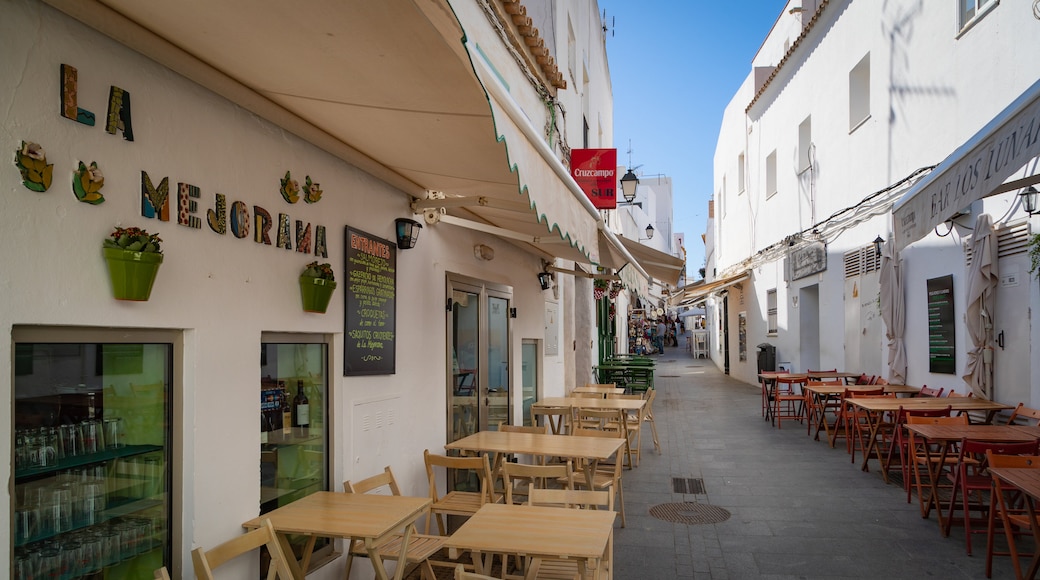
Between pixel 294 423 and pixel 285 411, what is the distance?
0.13 meters

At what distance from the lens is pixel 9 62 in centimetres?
229

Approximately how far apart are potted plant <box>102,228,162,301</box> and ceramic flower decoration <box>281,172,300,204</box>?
1097 mm

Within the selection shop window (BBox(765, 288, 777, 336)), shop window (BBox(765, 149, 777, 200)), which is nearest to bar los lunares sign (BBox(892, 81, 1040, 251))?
shop window (BBox(765, 288, 777, 336))

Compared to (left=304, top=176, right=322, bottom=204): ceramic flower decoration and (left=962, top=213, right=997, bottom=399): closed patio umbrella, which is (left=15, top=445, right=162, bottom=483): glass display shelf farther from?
(left=962, top=213, right=997, bottom=399): closed patio umbrella

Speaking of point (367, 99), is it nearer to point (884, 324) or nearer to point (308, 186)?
point (308, 186)

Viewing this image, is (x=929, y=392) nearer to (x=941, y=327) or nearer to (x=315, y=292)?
(x=941, y=327)

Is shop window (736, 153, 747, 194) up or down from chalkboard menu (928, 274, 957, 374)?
up

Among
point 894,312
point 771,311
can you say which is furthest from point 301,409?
point 771,311

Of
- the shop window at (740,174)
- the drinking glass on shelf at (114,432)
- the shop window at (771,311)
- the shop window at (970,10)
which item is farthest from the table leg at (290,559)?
the shop window at (740,174)

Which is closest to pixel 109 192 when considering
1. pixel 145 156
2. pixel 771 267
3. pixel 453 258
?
pixel 145 156

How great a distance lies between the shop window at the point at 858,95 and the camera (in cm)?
1200

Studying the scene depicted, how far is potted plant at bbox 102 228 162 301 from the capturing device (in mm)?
2594

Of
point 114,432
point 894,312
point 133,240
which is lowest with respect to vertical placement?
point 114,432

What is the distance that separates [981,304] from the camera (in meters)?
7.65
